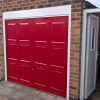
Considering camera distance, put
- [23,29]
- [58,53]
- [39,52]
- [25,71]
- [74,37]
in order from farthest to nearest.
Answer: [25,71], [23,29], [39,52], [58,53], [74,37]

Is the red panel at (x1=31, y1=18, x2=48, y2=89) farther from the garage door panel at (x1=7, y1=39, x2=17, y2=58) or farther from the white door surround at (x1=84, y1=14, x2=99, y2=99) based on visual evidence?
the white door surround at (x1=84, y1=14, x2=99, y2=99)

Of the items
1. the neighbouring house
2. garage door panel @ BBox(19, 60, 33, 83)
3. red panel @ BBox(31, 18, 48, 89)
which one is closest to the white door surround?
the neighbouring house

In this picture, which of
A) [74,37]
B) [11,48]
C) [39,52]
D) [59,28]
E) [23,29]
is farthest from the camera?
[11,48]

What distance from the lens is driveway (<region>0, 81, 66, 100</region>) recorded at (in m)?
5.14

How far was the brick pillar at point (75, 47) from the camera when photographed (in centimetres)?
457

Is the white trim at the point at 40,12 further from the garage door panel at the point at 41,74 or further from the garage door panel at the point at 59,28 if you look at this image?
the garage door panel at the point at 41,74

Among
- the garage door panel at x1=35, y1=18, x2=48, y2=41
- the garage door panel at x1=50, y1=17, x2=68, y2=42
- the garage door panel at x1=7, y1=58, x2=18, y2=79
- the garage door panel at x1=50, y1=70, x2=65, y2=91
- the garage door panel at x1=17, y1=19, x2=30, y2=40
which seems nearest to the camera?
the garage door panel at x1=50, y1=17, x2=68, y2=42

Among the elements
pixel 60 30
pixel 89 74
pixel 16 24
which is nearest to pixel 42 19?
pixel 60 30

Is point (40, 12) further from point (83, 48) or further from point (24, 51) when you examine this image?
point (83, 48)

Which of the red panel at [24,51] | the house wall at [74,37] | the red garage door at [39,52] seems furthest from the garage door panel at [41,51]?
the house wall at [74,37]

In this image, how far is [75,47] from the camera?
472 centimetres

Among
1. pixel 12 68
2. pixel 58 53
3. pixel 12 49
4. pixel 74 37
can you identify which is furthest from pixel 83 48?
pixel 12 68

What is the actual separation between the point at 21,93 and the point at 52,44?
1.71 metres

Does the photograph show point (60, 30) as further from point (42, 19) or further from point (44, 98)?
point (44, 98)
